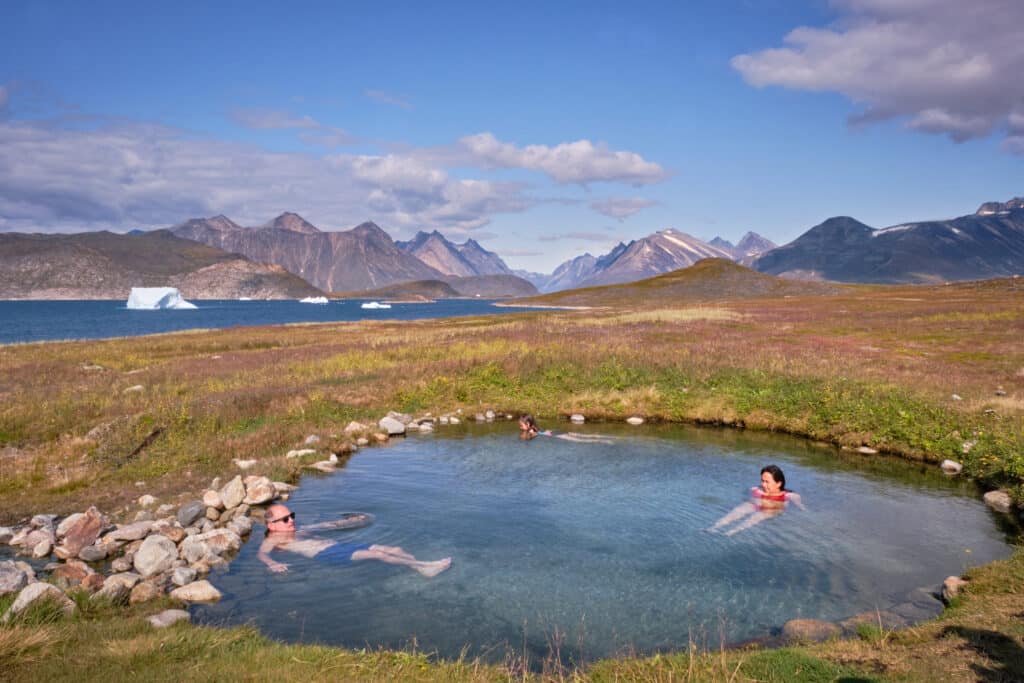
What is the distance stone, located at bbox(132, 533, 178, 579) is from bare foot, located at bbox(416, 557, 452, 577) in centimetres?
559

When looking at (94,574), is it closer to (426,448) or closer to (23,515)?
(23,515)

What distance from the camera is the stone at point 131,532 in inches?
567

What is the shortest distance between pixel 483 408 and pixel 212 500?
51.4ft

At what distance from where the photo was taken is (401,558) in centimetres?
1426

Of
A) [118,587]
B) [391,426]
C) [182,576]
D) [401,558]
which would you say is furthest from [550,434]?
[118,587]

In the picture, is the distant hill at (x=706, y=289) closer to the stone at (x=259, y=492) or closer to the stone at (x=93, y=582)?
the stone at (x=259, y=492)

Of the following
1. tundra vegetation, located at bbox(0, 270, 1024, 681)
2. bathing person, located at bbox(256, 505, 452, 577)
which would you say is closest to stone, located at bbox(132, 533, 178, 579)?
tundra vegetation, located at bbox(0, 270, 1024, 681)

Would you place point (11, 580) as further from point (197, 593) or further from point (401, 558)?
point (401, 558)

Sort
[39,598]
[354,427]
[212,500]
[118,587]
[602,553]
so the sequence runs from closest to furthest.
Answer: [39,598]
[118,587]
[602,553]
[212,500]
[354,427]

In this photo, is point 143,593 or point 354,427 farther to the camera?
point 354,427

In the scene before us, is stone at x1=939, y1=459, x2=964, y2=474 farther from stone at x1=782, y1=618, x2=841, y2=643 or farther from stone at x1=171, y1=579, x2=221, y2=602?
stone at x1=171, y1=579, x2=221, y2=602

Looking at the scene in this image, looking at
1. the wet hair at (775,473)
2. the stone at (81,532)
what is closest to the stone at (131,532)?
the stone at (81,532)

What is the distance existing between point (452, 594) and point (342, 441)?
525 inches

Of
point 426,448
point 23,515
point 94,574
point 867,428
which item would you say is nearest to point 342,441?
point 426,448
